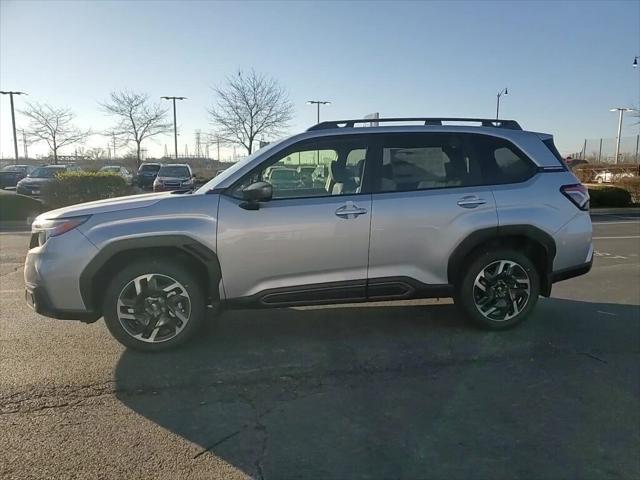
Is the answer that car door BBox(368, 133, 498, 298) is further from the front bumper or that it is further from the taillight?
the front bumper

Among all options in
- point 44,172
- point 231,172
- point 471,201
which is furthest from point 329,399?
point 44,172

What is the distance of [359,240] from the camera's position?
4293 millimetres

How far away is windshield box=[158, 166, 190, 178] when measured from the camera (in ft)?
74.3

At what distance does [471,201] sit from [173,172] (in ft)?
66.3

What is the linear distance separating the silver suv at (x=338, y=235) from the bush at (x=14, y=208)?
11840mm

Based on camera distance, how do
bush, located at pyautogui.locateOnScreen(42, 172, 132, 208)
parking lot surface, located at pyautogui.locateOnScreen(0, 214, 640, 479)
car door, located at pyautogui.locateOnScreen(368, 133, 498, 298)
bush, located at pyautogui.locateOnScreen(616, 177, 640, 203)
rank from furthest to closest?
bush, located at pyautogui.locateOnScreen(616, 177, 640, 203) < bush, located at pyautogui.locateOnScreen(42, 172, 132, 208) < car door, located at pyautogui.locateOnScreen(368, 133, 498, 298) < parking lot surface, located at pyautogui.locateOnScreen(0, 214, 640, 479)

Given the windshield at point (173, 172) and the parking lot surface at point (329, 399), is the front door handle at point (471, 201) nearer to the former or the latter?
the parking lot surface at point (329, 399)

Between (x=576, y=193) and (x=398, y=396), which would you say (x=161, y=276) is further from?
(x=576, y=193)

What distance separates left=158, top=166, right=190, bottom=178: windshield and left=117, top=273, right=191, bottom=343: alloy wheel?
1944cm

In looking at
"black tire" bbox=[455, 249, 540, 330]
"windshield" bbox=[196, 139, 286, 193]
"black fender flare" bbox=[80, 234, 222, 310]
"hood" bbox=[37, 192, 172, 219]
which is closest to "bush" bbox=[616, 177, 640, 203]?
"black tire" bbox=[455, 249, 540, 330]

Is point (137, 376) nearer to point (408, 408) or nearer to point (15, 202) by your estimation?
point (408, 408)

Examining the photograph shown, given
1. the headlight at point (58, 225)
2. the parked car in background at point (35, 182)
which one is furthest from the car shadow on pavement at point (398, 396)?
the parked car in background at point (35, 182)

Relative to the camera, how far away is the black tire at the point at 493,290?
461cm

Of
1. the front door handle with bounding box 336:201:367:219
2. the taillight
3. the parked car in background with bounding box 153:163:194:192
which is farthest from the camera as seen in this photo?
the parked car in background with bounding box 153:163:194:192
